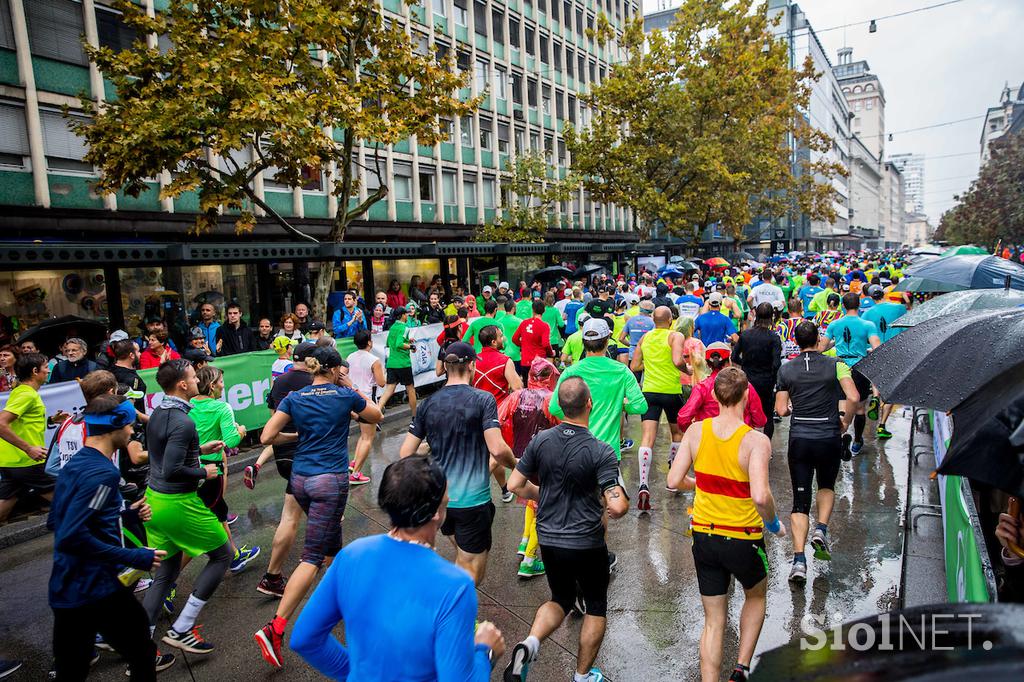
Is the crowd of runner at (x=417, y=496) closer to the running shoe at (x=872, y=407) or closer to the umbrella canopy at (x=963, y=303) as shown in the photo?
the umbrella canopy at (x=963, y=303)

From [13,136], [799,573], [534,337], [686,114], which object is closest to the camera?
[799,573]

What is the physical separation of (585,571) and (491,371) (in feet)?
10.3

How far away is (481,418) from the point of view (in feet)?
14.9

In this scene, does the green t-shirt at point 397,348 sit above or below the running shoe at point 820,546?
above

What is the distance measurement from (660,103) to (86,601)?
2778 centimetres

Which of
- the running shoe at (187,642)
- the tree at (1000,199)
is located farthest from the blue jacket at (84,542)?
the tree at (1000,199)

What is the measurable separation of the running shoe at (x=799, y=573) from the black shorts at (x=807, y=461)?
1.36 feet

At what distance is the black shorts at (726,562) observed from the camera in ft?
12.1

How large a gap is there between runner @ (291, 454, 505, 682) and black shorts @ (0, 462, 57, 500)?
547 centimetres

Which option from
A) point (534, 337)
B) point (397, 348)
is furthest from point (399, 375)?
point (534, 337)

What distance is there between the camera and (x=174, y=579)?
4.57 m

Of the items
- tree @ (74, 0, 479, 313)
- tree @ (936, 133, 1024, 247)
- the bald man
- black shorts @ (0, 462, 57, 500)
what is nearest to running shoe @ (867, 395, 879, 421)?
the bald man

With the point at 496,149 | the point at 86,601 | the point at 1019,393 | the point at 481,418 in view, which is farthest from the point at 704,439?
the point at 496,149

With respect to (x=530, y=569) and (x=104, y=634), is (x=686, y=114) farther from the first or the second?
(x=104, y=634)
